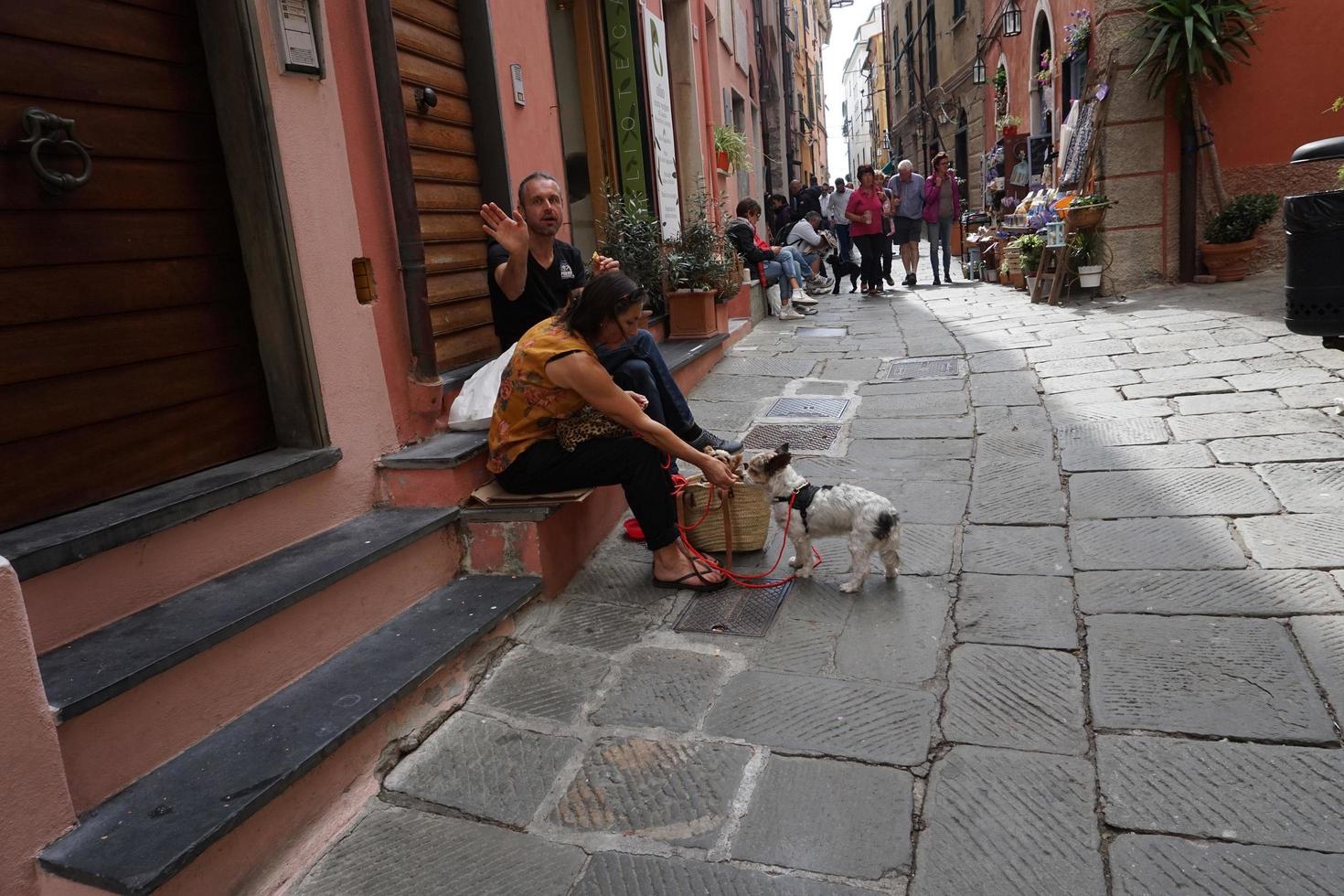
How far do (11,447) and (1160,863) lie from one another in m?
3.02

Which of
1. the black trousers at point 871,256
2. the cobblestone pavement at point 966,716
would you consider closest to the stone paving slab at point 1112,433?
the cobblestone pavement at point 966,716

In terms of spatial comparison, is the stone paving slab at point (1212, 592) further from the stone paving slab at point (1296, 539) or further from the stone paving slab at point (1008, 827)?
the stone paving slab at point (1008, 827)

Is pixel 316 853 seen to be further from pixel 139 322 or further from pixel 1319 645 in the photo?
pixel 1319 645

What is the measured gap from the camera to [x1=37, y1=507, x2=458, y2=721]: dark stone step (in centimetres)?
209

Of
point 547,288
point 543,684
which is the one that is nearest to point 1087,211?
point 547,288

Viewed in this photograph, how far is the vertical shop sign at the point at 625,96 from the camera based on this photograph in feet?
23.0

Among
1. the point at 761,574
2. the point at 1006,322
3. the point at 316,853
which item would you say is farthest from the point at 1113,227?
the point at 316,853

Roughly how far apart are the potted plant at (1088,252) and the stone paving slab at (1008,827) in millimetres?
8024

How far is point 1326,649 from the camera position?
2.68 m

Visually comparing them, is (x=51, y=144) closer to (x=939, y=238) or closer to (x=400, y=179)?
(x=400, y=179)

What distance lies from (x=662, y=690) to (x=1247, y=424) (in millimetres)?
3675

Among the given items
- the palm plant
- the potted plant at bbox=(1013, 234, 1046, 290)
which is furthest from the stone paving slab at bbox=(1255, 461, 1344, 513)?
the potted plant at bbox=(1013, 234, 1046, 290)

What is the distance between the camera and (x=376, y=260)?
11.8 ft

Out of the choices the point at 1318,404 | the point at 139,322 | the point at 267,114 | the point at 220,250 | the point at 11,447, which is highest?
the point at 267,114
